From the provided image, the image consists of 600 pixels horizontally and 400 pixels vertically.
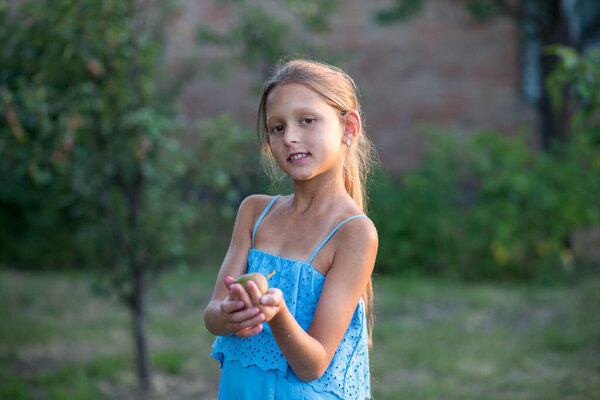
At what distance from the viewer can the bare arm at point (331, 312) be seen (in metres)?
1.43

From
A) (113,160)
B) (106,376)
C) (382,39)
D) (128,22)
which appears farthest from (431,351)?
(382,39)

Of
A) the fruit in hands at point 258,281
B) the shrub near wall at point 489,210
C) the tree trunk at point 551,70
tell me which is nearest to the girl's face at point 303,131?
the fruit in hands at point 258,281

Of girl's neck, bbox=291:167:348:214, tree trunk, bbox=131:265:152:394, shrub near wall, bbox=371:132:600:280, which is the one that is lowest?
girl's neck, bbox=291:167:348:214

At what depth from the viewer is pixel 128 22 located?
3.61 m

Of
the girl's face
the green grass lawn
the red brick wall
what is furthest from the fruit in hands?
the red brick wall

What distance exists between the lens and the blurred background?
3.63 m

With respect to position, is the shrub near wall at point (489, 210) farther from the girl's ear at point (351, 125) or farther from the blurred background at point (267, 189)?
the girl's ear at point (351, 125)

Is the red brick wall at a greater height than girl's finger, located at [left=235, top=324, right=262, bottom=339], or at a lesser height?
greater

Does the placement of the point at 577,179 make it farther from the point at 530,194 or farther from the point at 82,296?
the point at 82,296

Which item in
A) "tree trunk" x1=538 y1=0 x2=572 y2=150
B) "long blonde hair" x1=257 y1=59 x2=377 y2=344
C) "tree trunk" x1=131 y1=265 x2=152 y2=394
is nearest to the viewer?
"long blonde hair" x1=257 y1=59 x2=377 y2=344

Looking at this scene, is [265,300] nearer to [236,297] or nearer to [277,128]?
[236,297]

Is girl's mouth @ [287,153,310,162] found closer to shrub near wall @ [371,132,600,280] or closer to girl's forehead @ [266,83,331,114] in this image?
girl's forehead @ [266,83,331,114]

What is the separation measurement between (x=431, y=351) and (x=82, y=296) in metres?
3.51

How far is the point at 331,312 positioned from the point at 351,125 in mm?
501
